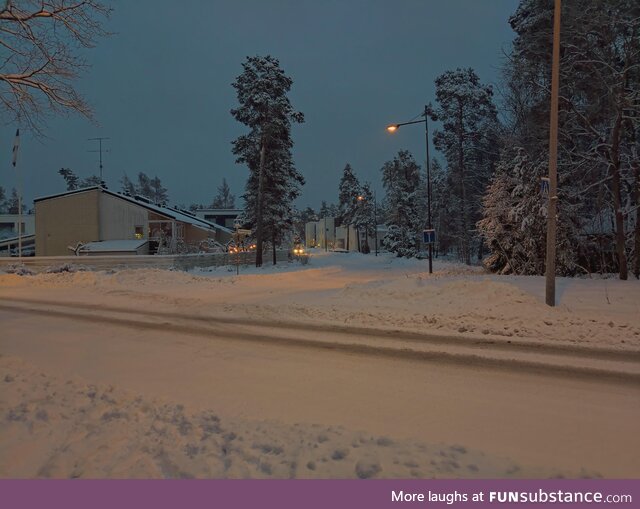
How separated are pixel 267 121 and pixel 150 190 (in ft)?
381

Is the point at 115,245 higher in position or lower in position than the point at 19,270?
higher

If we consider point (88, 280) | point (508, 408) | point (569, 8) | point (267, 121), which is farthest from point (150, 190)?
point (508, 408)

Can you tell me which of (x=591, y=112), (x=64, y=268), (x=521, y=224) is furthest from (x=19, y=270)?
(x=591, y=112)

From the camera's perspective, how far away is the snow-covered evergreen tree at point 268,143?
33.9 metres

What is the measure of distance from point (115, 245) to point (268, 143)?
15518 millimetres

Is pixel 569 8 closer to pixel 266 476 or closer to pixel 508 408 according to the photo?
pixel 508 408

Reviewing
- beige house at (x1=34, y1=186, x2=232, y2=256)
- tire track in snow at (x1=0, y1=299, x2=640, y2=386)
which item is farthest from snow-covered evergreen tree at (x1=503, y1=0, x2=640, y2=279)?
beige house at (x1=34, y1=186, x2=232, y2=256)

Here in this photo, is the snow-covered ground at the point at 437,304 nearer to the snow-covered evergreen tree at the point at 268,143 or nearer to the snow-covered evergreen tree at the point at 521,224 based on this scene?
the snow-covered evergreen tree at the point at 521,224

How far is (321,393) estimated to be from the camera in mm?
5496

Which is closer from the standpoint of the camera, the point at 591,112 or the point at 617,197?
the point at 617,197

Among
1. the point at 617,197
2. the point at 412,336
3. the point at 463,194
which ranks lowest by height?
the point at 412,336

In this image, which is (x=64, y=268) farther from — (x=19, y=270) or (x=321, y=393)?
(x=321, y=393)

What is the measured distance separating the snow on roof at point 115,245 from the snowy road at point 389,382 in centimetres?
2717

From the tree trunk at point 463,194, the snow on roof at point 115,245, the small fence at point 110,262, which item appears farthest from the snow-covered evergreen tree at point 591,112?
the snow on roof at point 115,245
